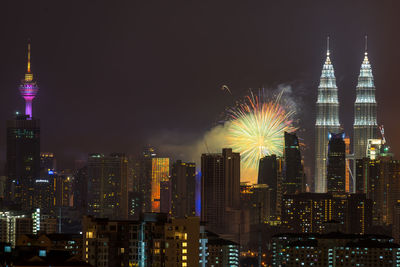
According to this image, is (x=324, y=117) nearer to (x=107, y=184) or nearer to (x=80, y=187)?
(x=107, y=184)

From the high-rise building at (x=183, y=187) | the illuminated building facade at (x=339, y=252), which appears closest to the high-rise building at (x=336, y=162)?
the high-rise building at (x=183, y=187)

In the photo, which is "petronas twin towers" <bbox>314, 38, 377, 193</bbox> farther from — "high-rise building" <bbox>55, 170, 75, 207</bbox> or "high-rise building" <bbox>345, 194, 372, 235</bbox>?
"high-rise building" <bbox>55, 170, 75, 207</bbox>

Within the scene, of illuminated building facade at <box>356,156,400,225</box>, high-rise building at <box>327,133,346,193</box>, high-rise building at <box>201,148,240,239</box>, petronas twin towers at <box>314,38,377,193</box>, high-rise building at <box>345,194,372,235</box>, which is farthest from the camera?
high-rise building at <box>327,133,346,193</box>

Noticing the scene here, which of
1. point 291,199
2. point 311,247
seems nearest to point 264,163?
point 291,199

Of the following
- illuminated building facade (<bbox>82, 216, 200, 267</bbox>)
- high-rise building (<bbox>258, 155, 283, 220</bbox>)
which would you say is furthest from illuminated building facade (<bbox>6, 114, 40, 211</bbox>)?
illuminated building facade (<bbox>82, 216, 200, 267</bbox>)

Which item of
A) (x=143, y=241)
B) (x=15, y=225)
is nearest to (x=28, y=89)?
(x=15, y=225)
